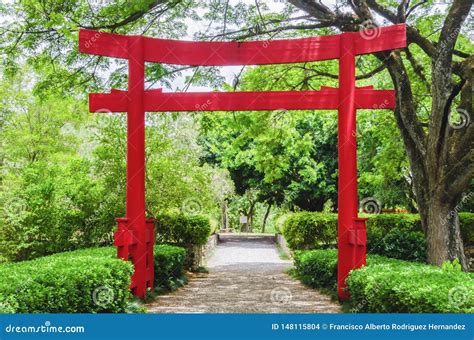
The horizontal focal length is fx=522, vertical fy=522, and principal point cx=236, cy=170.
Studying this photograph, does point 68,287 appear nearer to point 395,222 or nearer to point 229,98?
Result: point 229,98

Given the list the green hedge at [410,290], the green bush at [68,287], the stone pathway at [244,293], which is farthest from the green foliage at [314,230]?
the green bush at [68,287]

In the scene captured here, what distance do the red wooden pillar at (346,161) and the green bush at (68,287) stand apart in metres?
3.78

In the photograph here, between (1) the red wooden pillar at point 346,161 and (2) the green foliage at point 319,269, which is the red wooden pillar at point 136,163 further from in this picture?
(2) the green foliage at point 319,269

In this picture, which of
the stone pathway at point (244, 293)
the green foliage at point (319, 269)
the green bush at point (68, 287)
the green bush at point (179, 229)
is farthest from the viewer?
the green bush at point (179, 229)

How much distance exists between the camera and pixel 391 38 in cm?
909

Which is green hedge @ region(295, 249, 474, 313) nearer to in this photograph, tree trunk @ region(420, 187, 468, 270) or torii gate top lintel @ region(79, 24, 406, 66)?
tree trunk @ region(420, 187, 468, 270)

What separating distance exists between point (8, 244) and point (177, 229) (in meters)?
4.50

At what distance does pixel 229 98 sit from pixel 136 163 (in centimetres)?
205

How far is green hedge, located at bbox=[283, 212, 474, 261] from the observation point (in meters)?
12.2

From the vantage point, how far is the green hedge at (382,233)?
39.9 feet

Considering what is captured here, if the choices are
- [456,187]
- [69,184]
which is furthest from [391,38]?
[69,184]

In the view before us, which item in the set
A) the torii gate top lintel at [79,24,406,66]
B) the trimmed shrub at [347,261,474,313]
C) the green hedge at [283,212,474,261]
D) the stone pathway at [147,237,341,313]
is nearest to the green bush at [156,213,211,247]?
the stone pathway at [147,237,341,313]

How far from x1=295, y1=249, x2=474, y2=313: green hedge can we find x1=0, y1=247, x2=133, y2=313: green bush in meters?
3.39

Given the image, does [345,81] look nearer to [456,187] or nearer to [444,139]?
[444,139]
